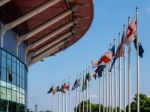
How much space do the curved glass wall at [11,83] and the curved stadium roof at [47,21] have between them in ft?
7.73

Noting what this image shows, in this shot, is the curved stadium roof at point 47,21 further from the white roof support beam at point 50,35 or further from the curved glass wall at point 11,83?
the curved glass wall at point 11,83

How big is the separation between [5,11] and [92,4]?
23.4 ft

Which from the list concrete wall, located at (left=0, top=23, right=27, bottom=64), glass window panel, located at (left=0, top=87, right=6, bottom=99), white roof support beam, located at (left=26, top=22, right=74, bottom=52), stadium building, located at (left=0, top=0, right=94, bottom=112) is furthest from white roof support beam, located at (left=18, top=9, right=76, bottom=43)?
glass window panel, located at (left=0, top=87, right=6, bottom=99)

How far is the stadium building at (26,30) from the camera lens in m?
43.0

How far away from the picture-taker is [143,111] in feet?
364

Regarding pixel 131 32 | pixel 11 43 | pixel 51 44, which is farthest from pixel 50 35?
pixel 131 32

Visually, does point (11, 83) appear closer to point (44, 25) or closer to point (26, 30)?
point (26, 30)

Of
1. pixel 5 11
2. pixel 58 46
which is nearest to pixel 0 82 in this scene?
pixel 5 11

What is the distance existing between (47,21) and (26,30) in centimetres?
192

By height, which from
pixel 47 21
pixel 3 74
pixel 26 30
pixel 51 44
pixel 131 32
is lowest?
pixel 3 74

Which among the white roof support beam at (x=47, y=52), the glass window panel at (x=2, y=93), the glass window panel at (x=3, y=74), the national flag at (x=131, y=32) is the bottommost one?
the glass window panel at (x=2, y=93)

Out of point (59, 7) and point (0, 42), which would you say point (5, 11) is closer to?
point (0, 42)

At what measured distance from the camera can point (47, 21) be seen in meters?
50.0

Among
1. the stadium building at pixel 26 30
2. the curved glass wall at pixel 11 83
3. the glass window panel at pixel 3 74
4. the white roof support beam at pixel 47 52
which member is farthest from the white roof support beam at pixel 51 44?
the glass window panel at pixel 3 74
